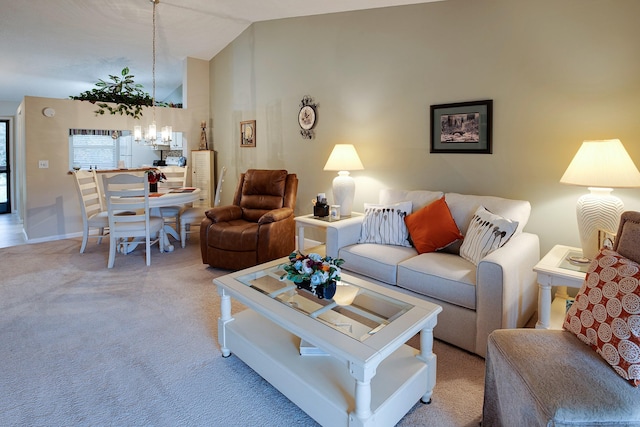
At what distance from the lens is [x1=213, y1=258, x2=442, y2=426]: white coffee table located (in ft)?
4.90

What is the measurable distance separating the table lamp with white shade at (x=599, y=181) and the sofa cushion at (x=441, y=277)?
0.68 metres

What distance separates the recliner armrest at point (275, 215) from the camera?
145 inches

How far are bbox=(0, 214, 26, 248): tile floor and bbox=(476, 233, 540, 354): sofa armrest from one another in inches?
223

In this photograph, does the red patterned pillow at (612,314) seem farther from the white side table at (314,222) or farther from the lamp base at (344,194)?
the lamp base at (344,194)

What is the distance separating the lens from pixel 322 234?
4.63 m

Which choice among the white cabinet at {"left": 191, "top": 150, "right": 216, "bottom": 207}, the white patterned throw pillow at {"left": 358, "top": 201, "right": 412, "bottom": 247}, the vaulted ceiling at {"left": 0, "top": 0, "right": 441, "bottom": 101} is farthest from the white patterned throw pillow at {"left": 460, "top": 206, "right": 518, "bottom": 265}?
the white cabinet at {"left": 191, "top": 150, "right": 216, "bottom": 207}

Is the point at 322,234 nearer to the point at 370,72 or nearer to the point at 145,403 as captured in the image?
the point at 370,72

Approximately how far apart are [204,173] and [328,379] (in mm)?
5091

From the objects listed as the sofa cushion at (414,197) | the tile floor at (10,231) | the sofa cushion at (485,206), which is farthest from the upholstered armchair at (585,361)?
the tile floor at (10,231)

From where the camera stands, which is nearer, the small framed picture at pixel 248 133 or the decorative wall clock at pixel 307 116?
the decorative wall clock at pixel 307 116

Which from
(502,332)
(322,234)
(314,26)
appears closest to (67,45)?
(314,26)

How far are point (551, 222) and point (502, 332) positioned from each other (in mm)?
1600

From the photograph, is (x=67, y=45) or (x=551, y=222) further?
(x=67, y=45)

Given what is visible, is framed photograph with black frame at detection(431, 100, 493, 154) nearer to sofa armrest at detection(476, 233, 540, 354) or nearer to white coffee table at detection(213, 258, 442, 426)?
sofa armrest at detection(476, 233, 540, 354)
